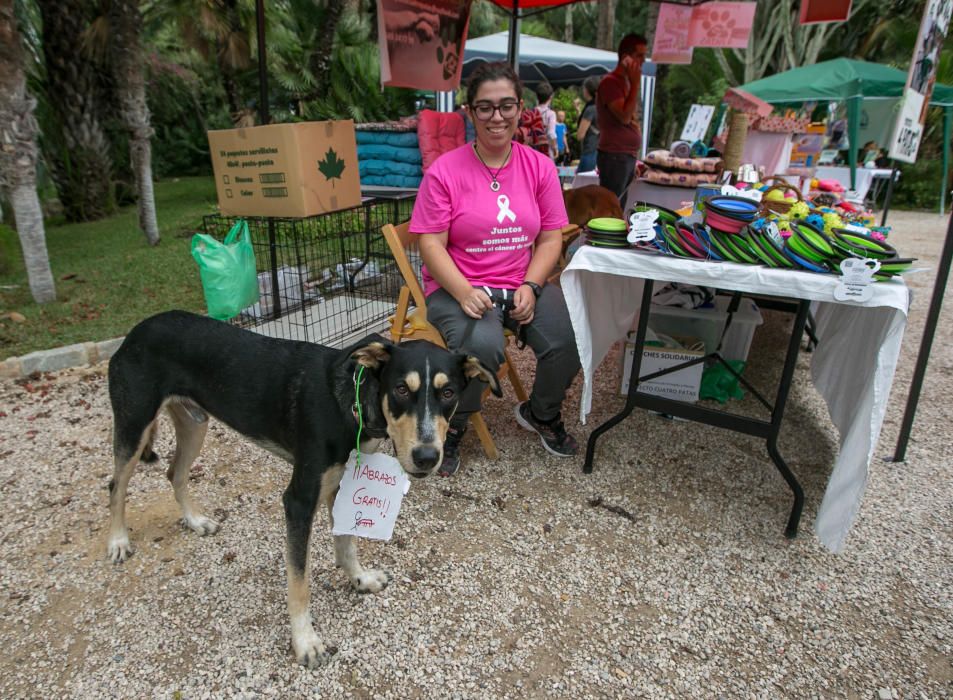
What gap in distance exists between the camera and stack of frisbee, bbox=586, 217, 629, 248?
2.57 m

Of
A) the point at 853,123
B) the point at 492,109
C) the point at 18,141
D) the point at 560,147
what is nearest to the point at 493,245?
the point at 492,109

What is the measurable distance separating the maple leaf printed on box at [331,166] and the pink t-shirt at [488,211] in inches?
48.6

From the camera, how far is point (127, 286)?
5.50 meters

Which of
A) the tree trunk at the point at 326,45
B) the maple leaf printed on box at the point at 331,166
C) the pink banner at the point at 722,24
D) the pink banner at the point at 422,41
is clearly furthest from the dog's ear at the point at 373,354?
the tree trunk at the point at 326,45

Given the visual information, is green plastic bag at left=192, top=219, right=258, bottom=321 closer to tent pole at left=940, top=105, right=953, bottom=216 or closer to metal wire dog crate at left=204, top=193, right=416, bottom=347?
metal wire dog crate at left=204, top=193, right=416, bottom=347

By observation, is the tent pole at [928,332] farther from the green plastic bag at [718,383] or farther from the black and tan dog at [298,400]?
the black and tan dog at [298,400]

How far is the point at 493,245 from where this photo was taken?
2861mm

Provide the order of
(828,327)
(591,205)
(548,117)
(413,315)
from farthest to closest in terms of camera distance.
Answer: (548,117) → (591,205) → (828,327) → (413,315)

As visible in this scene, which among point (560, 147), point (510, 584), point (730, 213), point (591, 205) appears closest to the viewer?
point (510, 584)

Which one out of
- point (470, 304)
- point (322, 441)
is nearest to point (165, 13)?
point (470, 304)

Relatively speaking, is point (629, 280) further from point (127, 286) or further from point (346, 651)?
point (127, 286)

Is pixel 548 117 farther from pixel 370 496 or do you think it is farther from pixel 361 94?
pixel 370 496

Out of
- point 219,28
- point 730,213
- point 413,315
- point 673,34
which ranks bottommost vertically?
point 413,315

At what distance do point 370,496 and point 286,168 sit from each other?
2596mm
